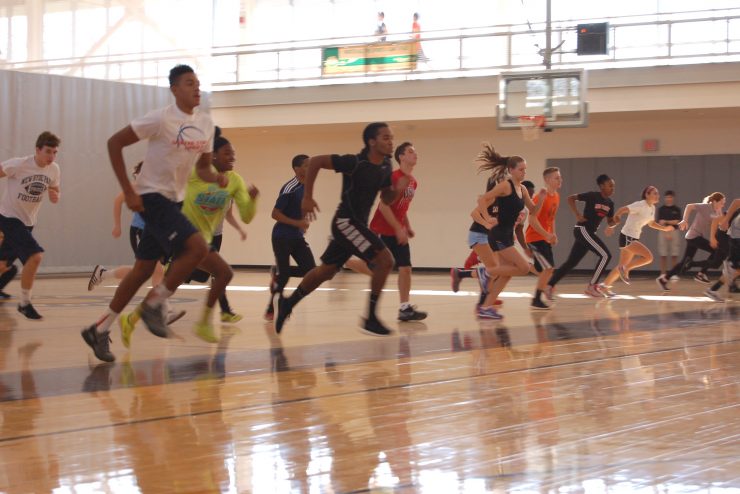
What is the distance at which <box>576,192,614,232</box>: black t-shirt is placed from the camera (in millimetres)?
13148

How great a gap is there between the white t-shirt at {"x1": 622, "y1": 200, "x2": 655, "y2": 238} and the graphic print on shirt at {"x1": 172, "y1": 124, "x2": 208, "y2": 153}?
9690mm

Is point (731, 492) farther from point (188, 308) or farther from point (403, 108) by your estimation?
point (403, 108)

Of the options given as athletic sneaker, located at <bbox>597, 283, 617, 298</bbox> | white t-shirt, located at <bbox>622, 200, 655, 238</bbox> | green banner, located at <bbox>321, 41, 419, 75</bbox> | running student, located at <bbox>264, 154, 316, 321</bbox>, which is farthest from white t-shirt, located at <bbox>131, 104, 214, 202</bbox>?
green banner, located at <bbox>321, 41, 419, 75</bbox>

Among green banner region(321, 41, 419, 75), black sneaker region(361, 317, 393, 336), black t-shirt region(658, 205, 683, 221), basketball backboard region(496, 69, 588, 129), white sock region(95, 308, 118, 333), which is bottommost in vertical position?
black sneaker region(361, 317, 393, 336)

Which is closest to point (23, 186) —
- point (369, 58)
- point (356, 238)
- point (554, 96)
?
point (356, 238)

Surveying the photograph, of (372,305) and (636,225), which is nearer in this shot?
(372,305)

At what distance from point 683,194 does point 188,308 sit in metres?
14.0

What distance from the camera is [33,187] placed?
9438mm

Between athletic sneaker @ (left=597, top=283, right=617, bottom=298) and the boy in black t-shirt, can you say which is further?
the boy in black t-shirt

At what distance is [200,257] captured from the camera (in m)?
6.00

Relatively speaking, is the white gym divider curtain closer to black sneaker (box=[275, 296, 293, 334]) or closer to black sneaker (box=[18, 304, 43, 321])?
black sneaker (box=[18, 304, 43, 321])

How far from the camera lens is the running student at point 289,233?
911 cm

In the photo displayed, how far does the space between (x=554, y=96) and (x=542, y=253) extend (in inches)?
266

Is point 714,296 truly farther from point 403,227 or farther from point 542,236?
point 403,227
